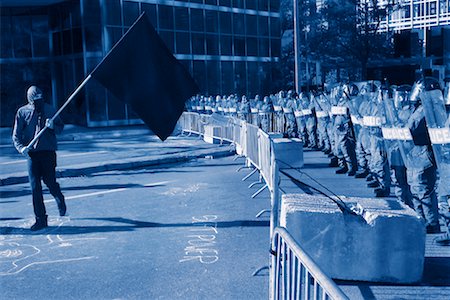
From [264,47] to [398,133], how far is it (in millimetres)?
33997

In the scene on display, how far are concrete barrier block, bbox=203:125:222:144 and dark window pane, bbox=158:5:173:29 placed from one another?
50.6 feet

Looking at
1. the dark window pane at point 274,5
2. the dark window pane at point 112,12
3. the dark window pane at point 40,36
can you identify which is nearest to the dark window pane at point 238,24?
the dark window pane at point 274,5

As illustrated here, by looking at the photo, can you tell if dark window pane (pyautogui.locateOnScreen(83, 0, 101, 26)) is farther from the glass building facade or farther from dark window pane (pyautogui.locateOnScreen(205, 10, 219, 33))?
dark window pane (pyautogui.locateOnScreen(205, 10, 219, 33))

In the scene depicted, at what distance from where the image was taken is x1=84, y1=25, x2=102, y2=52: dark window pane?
30.8 meters

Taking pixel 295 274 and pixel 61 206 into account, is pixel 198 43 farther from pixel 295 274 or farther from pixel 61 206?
pixel 295 274

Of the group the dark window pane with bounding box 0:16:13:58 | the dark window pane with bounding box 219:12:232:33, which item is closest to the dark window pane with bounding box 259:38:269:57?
the dark window pane with bounding box 219:12:232:33

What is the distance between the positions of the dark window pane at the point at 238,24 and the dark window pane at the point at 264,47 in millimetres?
2040

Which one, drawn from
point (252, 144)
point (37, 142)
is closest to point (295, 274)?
point (37, 142)

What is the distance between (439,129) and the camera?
21.8ft

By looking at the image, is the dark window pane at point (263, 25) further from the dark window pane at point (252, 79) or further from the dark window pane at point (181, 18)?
the dark window pane at point (181, 18)

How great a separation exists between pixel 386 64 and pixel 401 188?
31395 millimetres

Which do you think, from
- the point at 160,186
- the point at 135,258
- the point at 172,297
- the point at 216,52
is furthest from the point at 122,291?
the point at 216,52

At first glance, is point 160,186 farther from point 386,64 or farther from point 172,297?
point 386,64

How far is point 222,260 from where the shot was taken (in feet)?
21.9
